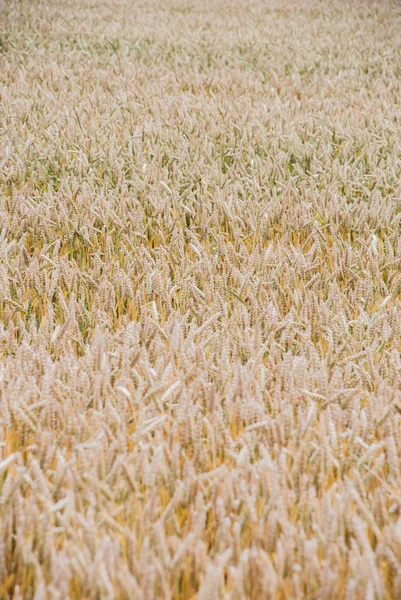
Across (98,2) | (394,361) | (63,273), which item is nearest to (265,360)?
(394,361)

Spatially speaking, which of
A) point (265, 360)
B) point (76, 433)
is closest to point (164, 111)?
point (265, 360)

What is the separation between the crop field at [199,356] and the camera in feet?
3.24

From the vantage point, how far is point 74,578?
0.96 meters

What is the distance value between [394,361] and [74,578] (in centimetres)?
92

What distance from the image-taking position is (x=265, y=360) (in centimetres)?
167

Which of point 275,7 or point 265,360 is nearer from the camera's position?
point 265,360

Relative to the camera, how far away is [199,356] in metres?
1.47

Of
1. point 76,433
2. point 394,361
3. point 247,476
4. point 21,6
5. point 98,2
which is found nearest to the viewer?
point 247,476

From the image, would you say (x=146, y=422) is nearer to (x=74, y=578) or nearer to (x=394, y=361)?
(x=74, y=578)

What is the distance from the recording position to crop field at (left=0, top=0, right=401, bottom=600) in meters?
0.99

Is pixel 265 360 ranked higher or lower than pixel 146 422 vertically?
lower

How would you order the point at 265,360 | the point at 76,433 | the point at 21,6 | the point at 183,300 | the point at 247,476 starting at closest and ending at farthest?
the point at 247,476 < the point at 76,433 < the point at 265,360 < the point at 183,300 < the point at 21,6

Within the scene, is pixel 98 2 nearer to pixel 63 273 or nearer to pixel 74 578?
pixel 63 273

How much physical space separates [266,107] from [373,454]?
368 cm
